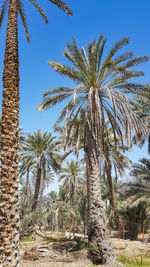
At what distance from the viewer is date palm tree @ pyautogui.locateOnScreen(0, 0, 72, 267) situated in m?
5.60

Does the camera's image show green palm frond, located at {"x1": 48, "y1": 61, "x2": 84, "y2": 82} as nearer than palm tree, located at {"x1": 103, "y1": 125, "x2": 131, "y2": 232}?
Yes

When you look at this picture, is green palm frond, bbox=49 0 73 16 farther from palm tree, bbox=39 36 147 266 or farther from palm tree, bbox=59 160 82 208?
palm tree, bbox=59 160 82 208

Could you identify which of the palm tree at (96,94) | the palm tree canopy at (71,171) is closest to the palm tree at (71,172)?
the palm tree canopy at (71,171)

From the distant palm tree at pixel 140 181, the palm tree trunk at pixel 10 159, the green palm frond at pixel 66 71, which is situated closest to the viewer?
the palm tree trunk at pixel 10 159

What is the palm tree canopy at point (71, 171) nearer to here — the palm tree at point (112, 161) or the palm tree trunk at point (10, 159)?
the palm tree at point (112, 161)

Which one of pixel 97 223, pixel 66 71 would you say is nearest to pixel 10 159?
pixel 97 223

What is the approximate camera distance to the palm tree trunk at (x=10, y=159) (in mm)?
5598

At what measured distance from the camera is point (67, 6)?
10.6 m

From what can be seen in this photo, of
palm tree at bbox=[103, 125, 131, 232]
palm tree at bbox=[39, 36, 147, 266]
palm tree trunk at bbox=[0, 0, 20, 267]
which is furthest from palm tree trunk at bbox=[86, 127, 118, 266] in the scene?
palm tree at bbox=[103, 125, 131, 232]

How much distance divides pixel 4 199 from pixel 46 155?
2129 centimetres

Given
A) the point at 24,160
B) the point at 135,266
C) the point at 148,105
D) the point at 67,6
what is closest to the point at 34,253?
the point at 135,266

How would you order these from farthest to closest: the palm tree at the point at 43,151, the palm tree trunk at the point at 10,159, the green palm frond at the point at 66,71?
the palm tree at the point at 43,151 → the green palm frond at the point at 66,71 → the palm tree trunk at the point at 10,159

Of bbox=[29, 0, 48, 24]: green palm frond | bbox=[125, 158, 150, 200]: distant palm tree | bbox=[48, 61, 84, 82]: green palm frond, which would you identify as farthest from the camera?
bbox=[125, 158, 150, 200]: distant palm tree

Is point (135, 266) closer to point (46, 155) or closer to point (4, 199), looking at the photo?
point (4, 199)
